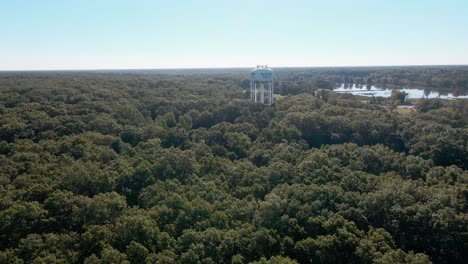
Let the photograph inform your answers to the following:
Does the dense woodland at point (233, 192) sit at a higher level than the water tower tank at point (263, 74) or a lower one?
lower

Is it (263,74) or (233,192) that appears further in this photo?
(263,74)

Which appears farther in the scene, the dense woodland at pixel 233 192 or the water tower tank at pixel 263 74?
the water tower tank at pixel 263 74

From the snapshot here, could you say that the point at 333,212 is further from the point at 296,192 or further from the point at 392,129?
the point at 392,129

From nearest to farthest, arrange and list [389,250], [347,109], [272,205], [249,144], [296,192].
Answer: [389,250] < [272,205] < [296,192] < [249,144] < [347,109]

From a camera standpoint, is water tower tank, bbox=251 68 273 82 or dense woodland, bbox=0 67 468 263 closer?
dense woodland, bbox=0 67 468 263

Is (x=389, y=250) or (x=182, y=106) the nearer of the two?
(x=389, y=250)

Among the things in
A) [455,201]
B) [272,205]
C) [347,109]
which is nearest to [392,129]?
[347,109]

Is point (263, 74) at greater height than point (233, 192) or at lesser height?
greater

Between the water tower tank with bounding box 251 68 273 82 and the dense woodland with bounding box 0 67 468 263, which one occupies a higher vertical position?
the water tower tank with bounding box 251 68 273 82
